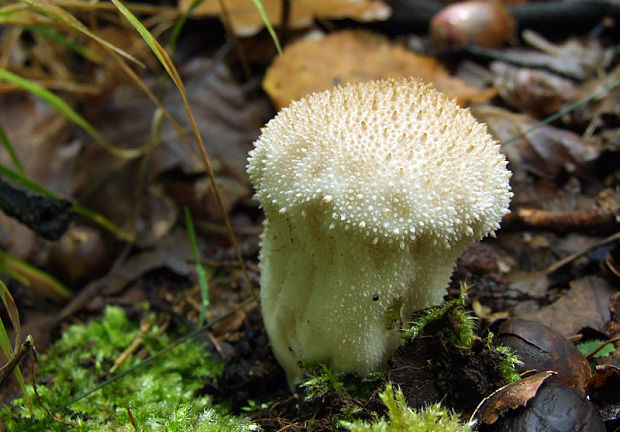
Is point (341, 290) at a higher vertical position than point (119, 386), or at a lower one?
higher

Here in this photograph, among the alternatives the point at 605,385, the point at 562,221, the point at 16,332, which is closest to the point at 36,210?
the point at 16,332

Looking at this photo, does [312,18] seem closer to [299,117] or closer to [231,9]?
[231,9]

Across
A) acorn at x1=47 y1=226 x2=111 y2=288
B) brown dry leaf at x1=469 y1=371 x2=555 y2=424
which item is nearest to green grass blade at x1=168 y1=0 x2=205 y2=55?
acorn at x1=47 y1=226 x2=111 y2=288

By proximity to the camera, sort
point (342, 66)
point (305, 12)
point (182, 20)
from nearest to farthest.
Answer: point (182, 20)
point (342, 66)
point (305, 12)

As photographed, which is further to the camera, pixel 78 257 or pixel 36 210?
pixel 78 257

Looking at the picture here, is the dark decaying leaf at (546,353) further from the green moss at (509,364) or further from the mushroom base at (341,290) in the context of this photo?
the mushroom base at (341,290)

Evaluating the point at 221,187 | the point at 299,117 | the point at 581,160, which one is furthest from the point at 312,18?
the point at 299,117

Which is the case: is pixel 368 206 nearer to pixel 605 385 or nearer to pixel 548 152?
pixel 605 385

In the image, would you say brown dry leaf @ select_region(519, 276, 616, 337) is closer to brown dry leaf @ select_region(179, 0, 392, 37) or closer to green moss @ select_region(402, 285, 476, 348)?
green moss @ select_region(402, 285, 476, 348)

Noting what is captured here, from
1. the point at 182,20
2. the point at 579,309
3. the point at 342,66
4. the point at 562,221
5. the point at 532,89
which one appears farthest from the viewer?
the point at 342,66
